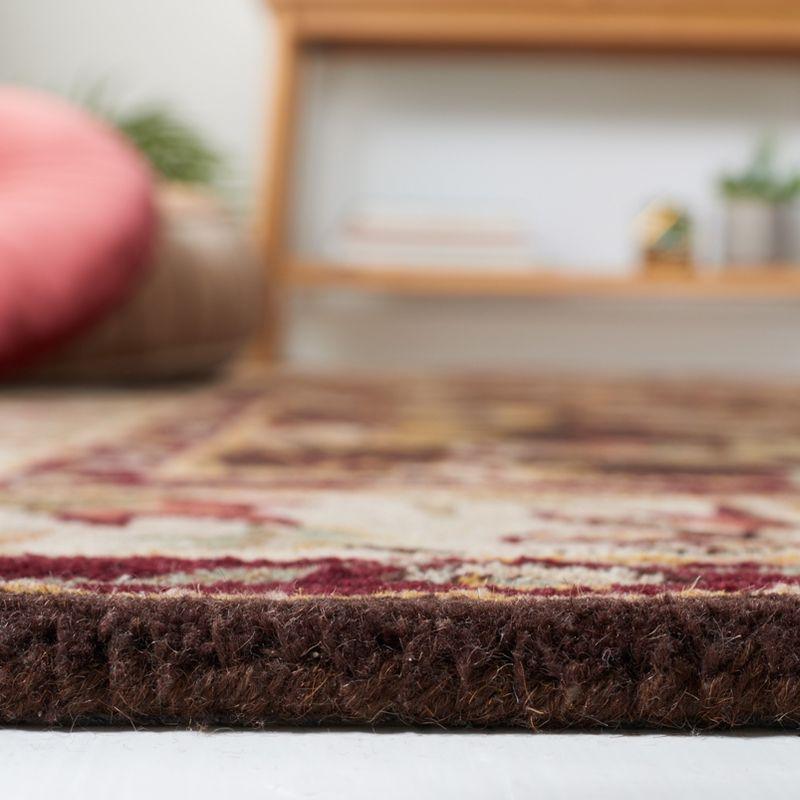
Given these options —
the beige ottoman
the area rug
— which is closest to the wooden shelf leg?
the beige ottoman

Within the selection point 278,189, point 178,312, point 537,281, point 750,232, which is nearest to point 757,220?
point 750,232

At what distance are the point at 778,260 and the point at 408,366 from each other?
27.7 inches

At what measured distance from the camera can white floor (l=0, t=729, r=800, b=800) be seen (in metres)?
0.30

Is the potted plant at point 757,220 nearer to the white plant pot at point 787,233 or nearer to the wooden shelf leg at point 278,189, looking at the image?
the white plant pot at point 787,233

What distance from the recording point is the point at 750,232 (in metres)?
1.84

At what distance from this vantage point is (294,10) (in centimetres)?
181

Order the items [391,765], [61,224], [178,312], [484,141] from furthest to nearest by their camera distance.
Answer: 1. [484,141]
2. [178,312]
3. [61,224]
4. [391,765]

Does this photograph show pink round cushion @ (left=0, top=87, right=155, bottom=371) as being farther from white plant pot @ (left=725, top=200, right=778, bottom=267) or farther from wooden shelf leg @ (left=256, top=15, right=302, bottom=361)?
white plant pot @ (left=725, top=200, right=778, bottom=267)

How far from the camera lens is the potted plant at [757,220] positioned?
1842 mm

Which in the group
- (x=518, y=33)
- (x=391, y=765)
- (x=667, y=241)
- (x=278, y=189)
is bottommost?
(x=391, y=765)

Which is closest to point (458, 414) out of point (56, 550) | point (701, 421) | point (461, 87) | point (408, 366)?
point (701, 421)

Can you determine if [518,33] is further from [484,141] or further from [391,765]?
[391,765]

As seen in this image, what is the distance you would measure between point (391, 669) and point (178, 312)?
1.07 metres

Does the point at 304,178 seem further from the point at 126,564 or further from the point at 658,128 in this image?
the point at 126,564
